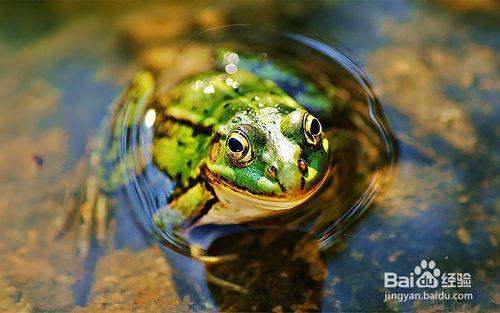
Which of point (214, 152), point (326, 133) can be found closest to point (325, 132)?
point (326, 133)

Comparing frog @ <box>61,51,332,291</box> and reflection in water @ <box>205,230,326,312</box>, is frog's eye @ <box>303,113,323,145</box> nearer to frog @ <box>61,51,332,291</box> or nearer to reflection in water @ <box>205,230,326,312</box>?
frog @ <box>61,51,332,291</box>

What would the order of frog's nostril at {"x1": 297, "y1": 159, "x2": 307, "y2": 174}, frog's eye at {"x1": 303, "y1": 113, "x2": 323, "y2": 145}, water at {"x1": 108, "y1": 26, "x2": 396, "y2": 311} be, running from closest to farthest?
1. frog's nostril at {"x1": 297, "y1": 159, "x2": 307, "y2": 174}
2. frog's eye at {"x1": 303, "y1": 113, "x2": 323, "y2": 145}
3. water at {"x1": 108, "y1": 26, "x2": 396, "y2": 311}

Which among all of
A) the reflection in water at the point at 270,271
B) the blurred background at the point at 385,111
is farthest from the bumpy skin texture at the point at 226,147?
the blurred background at the point at 385,111

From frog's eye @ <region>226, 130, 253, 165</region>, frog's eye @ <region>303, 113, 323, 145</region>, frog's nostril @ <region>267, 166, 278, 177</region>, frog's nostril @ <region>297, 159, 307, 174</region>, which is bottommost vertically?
frog's nostril @ <region>267, 166, 278, 177</region>

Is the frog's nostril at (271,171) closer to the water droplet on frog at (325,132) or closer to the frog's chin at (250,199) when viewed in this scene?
the frog's chin at (250,199)

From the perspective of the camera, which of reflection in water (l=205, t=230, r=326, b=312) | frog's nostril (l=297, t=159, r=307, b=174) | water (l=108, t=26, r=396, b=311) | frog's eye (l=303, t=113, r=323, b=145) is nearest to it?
frog's nostril (l=297, t=159, r=307, b=174)

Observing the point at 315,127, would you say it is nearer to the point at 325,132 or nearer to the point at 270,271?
the point at 325,132

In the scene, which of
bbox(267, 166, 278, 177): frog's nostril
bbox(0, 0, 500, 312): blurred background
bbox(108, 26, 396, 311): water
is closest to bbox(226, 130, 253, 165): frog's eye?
bbox(267, 166, 278, 177): frog's nostril
